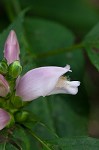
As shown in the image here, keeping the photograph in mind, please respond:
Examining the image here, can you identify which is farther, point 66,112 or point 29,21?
point 29,21

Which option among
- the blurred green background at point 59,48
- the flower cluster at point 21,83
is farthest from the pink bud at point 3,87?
the blurred green background at point 59,48

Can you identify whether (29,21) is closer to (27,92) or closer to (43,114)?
(43,114)

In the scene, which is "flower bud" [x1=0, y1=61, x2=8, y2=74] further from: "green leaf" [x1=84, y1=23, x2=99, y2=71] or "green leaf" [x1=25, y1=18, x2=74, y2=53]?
"green leaf" [x1=25, y1=18, x2=74, y2=53]

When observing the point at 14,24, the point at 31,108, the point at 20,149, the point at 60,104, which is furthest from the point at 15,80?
the point at 60,104

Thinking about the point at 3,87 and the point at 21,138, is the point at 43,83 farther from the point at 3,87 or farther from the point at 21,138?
the point at 21,138

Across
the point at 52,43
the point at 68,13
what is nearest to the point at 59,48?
the point at 52,43

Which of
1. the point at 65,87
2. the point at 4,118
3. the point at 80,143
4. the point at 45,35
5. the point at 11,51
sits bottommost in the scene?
the point at 80,143
